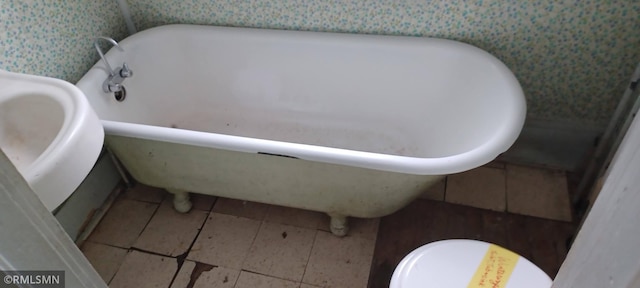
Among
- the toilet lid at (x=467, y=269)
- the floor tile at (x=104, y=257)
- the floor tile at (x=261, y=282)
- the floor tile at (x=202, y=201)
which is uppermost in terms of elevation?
the toilet lid at (x=467, y=269)

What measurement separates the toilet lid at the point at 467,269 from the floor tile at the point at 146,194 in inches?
45.9

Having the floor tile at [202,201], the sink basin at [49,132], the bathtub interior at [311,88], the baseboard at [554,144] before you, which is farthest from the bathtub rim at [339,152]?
the baseboard at [554,144]

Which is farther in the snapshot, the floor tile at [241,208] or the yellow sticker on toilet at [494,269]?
the floor tile at [241,208]

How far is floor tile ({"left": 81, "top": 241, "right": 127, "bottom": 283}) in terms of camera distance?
1566mm

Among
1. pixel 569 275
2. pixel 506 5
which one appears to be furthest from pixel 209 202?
pixel 569 275

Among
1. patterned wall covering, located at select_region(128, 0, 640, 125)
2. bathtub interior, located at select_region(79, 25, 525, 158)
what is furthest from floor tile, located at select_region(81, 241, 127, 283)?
patterned wall covering, located at select_region(128, 0, 640, 125)

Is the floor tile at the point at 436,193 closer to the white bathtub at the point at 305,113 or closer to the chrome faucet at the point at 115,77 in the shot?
the white bathtub at the point at 305,113

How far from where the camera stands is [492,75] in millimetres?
1455

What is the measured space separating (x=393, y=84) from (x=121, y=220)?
1219 millimetres

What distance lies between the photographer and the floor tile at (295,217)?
1.67 metres

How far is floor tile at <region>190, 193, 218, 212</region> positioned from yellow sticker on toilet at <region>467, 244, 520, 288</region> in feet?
3.63

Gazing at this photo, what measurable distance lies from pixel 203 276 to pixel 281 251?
0.29 meters

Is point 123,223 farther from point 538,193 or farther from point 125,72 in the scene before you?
point 538,193

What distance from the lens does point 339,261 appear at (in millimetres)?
1542
